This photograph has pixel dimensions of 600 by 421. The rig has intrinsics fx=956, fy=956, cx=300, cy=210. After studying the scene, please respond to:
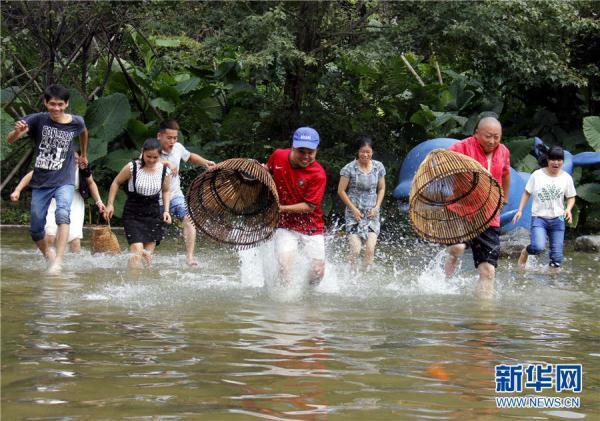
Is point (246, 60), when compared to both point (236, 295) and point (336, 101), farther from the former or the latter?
point (236, 295)

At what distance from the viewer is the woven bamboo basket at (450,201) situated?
7781 mm

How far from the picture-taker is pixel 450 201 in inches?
331

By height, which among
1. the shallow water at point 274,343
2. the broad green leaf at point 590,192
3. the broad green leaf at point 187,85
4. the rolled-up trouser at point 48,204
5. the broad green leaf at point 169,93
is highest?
the broad green leaf at point 187,85

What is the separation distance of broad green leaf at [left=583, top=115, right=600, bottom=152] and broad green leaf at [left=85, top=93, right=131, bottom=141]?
7688 mm

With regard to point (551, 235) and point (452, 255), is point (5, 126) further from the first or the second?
point (452, 255)

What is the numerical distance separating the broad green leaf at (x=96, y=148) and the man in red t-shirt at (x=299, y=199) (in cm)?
836

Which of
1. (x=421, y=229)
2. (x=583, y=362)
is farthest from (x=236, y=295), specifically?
(x=583, y=362)

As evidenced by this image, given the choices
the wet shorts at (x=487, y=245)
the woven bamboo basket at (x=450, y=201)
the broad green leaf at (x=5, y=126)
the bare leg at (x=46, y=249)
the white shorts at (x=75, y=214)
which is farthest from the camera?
the broad green leaf at (x=5, y=126)

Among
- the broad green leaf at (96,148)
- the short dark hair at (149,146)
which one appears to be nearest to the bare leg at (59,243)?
the short dark hair at (149,146)

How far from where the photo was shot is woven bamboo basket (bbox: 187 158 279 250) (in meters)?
8.13

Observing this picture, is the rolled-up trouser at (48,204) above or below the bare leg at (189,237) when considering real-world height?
above

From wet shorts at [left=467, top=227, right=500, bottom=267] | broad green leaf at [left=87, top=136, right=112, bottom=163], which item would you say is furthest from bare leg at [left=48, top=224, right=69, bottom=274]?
broad green leaf at [left=87, top=136, right=112, bottom=163]

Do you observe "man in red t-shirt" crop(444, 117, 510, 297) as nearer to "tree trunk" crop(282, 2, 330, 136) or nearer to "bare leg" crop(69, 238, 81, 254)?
"bare leg" crop(69, 238, 81, 254)

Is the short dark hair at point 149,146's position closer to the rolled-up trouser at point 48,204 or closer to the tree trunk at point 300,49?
the rolled-up trouser at point 48,204
